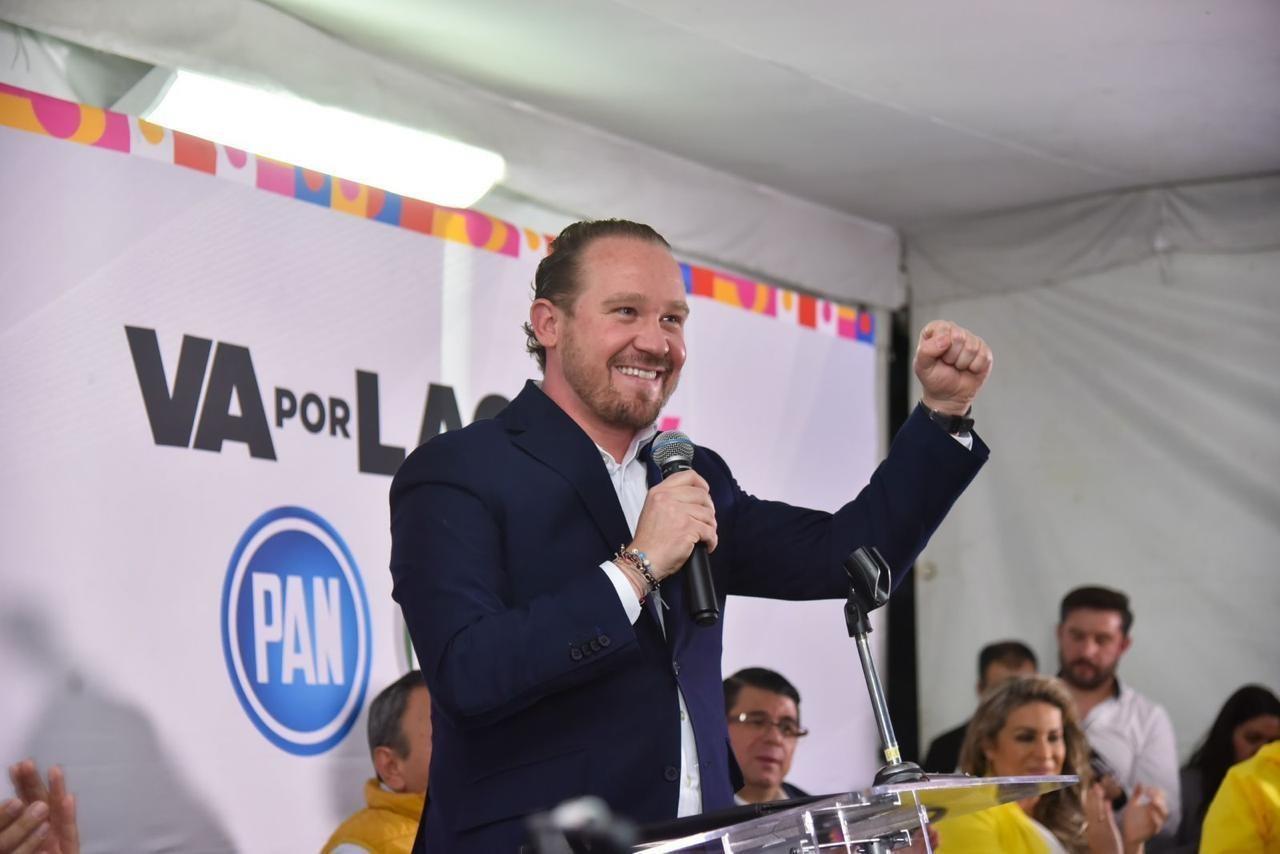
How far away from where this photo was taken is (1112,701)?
6.19 meters

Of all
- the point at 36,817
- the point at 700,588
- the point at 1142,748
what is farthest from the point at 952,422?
the point at 1142,748

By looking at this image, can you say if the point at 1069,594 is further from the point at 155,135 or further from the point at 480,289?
the point at 155,135

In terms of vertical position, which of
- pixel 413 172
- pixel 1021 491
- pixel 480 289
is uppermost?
pixel 413 172

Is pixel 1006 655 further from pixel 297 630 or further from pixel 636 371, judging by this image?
pixel 636 371

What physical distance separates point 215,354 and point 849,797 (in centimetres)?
→ 277

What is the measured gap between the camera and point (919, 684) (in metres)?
6.74

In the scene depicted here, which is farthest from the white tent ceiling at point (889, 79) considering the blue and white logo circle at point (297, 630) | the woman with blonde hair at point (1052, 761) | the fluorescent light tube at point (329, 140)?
the woman with blonde hair at point (1052, 761)

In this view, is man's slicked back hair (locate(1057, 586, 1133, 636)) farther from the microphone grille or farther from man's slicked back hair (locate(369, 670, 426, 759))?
the microphone grille

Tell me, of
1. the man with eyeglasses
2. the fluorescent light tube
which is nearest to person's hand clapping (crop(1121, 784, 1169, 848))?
the man with eyeglasses

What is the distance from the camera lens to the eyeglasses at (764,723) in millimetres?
4867

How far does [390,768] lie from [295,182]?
1.60m

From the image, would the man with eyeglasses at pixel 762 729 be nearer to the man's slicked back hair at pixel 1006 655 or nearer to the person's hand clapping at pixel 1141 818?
the person's hand clapping at pixel 1141 818

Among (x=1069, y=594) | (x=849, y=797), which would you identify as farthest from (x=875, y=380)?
(x=849, y=797)

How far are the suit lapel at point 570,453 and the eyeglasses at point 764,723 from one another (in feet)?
8.58
